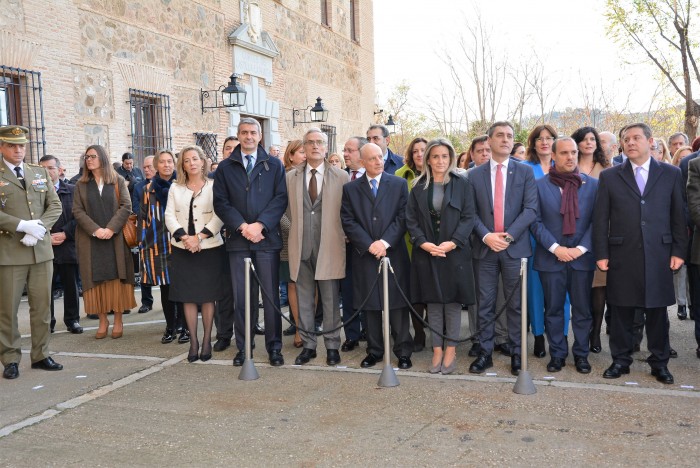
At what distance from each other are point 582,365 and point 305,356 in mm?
2388

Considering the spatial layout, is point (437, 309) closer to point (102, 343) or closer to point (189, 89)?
point (102, 343)

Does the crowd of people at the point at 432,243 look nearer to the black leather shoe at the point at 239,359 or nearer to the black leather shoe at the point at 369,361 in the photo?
the black leather shoe at the point at 239,359

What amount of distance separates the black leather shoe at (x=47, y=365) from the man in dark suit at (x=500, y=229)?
12.1 feet

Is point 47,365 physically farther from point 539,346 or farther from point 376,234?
point 539,346

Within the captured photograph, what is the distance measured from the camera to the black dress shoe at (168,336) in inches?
292

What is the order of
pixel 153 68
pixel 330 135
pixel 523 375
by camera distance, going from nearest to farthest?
pixel 523 375 → pixel 153 68 → pixel 330 135

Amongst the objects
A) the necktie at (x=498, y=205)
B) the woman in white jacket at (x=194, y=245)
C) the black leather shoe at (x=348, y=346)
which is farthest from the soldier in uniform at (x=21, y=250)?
the necktie at (x=498, y=205)

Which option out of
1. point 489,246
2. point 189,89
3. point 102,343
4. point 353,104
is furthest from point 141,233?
point 353,104

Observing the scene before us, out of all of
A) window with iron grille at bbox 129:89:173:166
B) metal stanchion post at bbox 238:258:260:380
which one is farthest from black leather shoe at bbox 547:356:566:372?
window with iron grille at bbox 129:89:173:166

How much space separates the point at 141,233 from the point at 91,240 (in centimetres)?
55

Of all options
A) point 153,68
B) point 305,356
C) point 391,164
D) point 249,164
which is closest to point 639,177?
point 391,164

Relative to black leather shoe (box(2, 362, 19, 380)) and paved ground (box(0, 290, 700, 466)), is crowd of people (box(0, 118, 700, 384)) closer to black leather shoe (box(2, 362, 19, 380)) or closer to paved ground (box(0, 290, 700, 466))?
black leather shoe (box(2, 362, 19, 380))

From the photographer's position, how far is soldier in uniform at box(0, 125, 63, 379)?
20.0 feet

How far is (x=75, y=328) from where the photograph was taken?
7.99 m
